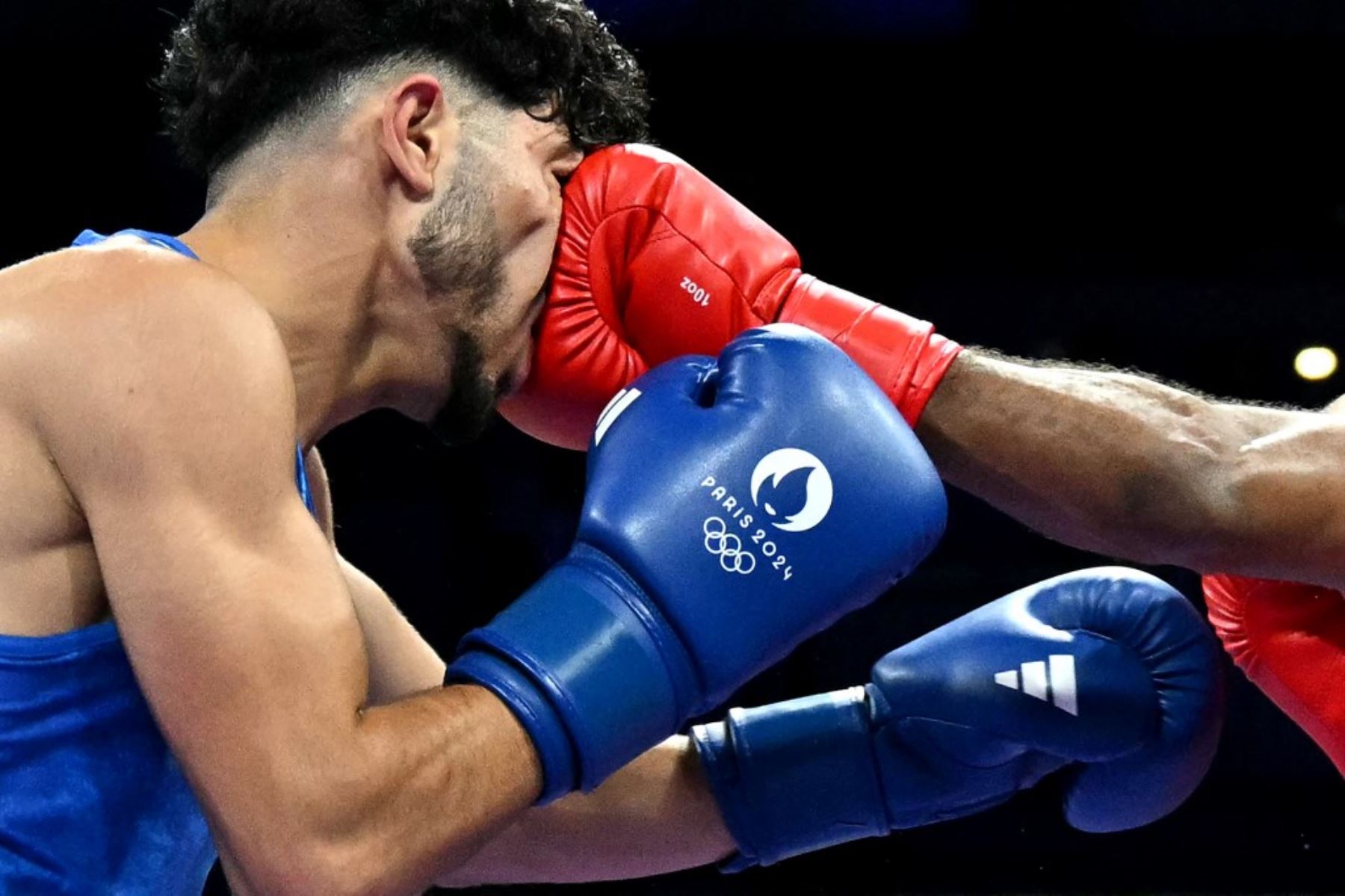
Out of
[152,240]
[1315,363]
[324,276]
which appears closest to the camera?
[152,240]

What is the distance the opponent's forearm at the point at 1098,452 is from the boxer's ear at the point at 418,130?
67 centimetres

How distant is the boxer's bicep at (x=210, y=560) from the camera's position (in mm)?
1347

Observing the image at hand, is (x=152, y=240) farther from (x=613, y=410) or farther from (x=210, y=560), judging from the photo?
(x=613, y=410)

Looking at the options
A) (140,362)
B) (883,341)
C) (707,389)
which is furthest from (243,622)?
(883,341)

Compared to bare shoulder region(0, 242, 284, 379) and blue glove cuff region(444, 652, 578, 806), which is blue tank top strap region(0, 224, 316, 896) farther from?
blue glove cuff region(444, 652, 578, 806)

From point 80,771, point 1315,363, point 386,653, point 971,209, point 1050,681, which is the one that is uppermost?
point 1050,681

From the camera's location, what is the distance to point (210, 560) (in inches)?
53.6

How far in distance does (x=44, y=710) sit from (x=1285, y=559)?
4.43 ft

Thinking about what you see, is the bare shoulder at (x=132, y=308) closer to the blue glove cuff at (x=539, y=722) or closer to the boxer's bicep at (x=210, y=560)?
the boxer's bicep at (x=210, y=560)

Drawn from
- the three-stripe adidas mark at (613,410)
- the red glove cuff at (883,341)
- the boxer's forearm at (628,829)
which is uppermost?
the red glove cuff at (883,341)

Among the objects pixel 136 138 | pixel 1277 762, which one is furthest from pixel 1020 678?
pixel 136 138

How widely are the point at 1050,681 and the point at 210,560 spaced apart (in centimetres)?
103

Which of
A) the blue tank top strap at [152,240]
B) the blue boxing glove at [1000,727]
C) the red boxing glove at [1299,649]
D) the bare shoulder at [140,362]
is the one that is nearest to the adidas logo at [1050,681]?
the blue boxing glove at [1000,727]

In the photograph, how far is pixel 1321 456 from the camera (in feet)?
5.71
